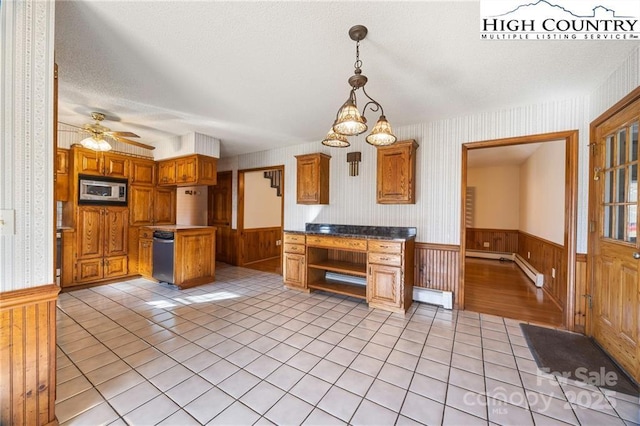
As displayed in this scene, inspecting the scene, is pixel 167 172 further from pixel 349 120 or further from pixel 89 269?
pixel 349 120

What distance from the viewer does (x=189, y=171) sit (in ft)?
14.8

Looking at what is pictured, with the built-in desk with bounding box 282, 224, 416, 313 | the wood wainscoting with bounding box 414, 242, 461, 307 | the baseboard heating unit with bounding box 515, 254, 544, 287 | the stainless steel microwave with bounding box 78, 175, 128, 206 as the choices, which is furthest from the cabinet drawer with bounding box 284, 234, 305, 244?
the baseboard heating unit with bounding box 515, 254, 544, 287

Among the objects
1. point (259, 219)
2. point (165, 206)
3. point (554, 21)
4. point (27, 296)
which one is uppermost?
point (554, 21)

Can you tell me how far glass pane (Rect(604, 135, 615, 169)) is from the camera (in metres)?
2.41

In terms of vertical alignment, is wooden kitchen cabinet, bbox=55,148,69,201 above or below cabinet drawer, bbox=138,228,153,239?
above

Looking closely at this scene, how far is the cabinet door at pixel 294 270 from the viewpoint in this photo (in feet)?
13.3

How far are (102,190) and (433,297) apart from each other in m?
5.40

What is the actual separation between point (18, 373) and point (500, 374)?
3.05 metres

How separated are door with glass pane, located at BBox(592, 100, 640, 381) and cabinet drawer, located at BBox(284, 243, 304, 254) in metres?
3.36

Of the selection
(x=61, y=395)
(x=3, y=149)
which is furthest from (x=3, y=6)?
(x=61, y=395)

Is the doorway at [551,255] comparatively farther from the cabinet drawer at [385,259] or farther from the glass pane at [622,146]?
the cabinet drawer at [385,259]

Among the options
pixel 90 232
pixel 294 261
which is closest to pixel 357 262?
pixel 294 261

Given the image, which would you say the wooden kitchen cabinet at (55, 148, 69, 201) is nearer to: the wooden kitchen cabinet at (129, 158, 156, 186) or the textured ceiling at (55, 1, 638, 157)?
the wooden kitchen cabinet at (129, 158, 156, 186)

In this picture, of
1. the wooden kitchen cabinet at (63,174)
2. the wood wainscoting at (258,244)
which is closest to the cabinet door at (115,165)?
the wooden kitchen cabinet at (63,174)
